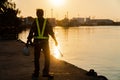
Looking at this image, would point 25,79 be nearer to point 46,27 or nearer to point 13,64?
point 46,27

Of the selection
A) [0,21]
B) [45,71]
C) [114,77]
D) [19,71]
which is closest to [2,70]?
[19,71]

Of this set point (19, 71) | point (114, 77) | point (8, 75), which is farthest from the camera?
point (114, 77)

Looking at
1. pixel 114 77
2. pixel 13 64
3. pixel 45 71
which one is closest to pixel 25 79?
pixel 45 71

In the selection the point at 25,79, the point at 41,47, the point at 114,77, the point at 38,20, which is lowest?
the point at 114,77

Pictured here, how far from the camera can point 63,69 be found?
15.2m

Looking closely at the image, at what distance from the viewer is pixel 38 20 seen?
11.6 meters

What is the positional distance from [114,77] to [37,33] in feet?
48.6

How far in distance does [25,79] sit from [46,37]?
169 centimetres

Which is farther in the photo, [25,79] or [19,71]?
[19,71]

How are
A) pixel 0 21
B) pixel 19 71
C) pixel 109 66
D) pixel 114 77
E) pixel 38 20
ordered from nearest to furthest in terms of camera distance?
1. pixel 38 20
2. pixel 19 71
3. pixel 114 77
4. pixel 109 66
5. pixel 0 21

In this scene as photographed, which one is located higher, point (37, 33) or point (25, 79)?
point (37, 33)

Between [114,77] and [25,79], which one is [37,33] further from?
[114,77]

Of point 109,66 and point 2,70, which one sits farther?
point 109,66

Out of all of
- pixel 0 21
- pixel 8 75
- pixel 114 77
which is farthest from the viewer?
pixel 0 21
